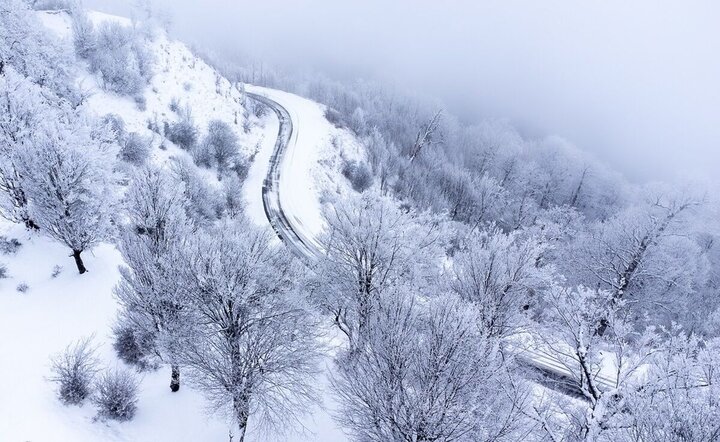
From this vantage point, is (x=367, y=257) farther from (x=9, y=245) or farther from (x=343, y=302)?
(x=9, y=245)

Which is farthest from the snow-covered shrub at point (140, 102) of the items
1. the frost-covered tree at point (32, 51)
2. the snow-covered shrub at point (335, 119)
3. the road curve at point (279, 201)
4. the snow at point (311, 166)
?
the snow-covered shrub at point (335, 119)

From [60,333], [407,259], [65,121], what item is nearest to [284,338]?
[407,259]

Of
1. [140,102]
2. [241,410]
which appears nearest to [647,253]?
[241,410]

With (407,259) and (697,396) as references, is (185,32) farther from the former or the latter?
(697,396)

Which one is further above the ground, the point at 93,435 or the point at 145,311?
the point at 145,311

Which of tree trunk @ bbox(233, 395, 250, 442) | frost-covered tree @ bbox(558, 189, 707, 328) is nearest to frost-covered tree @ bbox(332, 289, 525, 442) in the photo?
tree trunk @ bbox(233, 395, 250, 442)

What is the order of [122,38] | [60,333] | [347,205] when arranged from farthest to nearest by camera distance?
[122,38] < [347,205] < [60,333]
